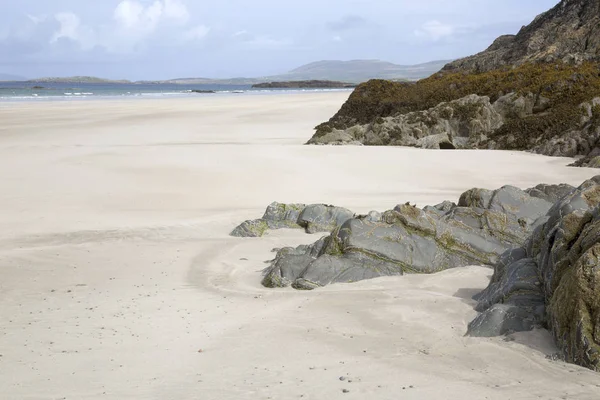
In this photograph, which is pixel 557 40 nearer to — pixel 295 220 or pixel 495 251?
pixel 295 220

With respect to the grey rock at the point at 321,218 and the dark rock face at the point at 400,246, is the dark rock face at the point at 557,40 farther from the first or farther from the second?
the dark rock face at the point at 400,246

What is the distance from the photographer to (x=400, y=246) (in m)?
6.97

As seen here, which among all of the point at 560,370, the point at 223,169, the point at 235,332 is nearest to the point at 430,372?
the point at 560,370

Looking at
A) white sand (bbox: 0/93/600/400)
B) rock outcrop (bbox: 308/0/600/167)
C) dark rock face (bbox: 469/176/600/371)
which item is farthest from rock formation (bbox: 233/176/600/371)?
rock outcrop (bbox: 308/0/600/167)

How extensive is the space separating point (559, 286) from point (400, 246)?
8.33 feet

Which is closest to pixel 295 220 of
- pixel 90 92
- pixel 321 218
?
pixel 321 218

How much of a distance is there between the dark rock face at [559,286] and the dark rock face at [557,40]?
71.3ft

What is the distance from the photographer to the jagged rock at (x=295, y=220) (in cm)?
935

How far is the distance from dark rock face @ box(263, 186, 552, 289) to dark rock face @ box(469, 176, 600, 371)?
102 centimetres

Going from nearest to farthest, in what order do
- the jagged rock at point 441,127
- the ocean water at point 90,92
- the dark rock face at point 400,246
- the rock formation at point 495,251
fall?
the rock formation at point 495,251 < the dark rock face at point 400,246 < the jagged rock at point 441,127 < the ocean water at point 90,92

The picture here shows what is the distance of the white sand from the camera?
→ 13.4 feet

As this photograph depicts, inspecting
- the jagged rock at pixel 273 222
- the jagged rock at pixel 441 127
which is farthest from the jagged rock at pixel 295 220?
the jagged rock at pixel 441 127

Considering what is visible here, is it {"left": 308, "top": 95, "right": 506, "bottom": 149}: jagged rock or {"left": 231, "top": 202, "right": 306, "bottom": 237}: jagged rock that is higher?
{"left": 308, "top": 95, "right": 506, "bottom": 149}: jagged rock

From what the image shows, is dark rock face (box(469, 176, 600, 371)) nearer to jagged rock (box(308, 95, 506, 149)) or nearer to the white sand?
the white sand
